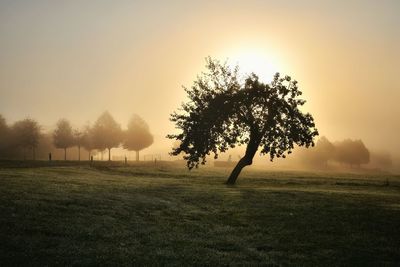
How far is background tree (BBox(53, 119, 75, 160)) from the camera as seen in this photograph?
520 feet

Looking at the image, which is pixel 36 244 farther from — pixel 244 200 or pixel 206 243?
pixel 244 200

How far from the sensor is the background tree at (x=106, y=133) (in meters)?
157

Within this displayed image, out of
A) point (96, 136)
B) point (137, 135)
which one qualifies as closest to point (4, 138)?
point (96, 136)

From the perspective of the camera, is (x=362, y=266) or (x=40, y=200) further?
(x=40, y=200)

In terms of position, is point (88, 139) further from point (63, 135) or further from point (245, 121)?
point (245, 121)

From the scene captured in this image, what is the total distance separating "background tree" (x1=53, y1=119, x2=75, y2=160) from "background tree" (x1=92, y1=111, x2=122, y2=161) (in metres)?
9.11

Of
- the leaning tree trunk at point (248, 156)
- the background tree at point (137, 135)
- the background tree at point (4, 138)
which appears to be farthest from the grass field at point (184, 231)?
the background tree at point (4, 138)

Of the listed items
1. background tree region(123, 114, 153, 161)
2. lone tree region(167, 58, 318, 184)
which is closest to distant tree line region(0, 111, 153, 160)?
background tree region(123, 114, 153, 161)

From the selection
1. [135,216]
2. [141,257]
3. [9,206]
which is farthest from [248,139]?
[141,257]

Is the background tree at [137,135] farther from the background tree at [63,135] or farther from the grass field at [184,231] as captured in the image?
the grass field at [184,231]

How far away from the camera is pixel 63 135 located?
15862 centimetres

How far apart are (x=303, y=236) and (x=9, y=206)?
17.0 meters

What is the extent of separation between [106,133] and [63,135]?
16283mm

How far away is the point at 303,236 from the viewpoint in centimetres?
2420
